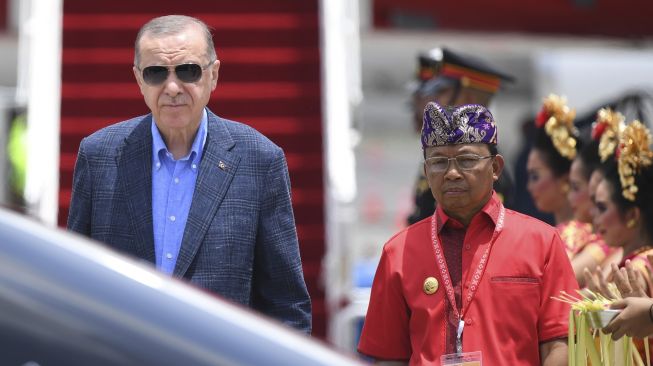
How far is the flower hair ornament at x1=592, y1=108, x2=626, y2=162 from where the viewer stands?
6.23m

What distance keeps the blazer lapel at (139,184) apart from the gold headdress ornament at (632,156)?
2002mm

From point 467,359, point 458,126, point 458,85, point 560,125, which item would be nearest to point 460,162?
point 458,126

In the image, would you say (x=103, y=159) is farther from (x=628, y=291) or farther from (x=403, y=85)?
(x=403, y=85)

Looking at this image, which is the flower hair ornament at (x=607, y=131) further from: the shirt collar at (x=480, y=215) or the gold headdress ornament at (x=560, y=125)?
the shirt collar at (x=480, y=215)

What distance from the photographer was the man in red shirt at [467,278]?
15.0 feet

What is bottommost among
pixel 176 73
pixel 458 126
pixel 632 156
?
pixel 632 156

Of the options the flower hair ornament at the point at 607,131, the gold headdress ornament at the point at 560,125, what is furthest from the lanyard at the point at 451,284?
the gold headdress ornament at the point at 560,125

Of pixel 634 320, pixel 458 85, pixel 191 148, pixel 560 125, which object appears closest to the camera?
pixel 634 320

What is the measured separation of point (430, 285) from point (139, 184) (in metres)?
0.96

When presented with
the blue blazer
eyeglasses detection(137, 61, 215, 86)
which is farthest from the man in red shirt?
eyeglasses detection(137, 61, 215, 86)

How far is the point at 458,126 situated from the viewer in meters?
4.81

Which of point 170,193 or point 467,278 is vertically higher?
point 170,193

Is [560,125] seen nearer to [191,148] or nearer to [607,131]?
[607,131]

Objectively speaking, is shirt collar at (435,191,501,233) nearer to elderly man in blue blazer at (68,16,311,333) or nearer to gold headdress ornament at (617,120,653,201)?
elderly man in blue blazer at (68,16,311,333)
